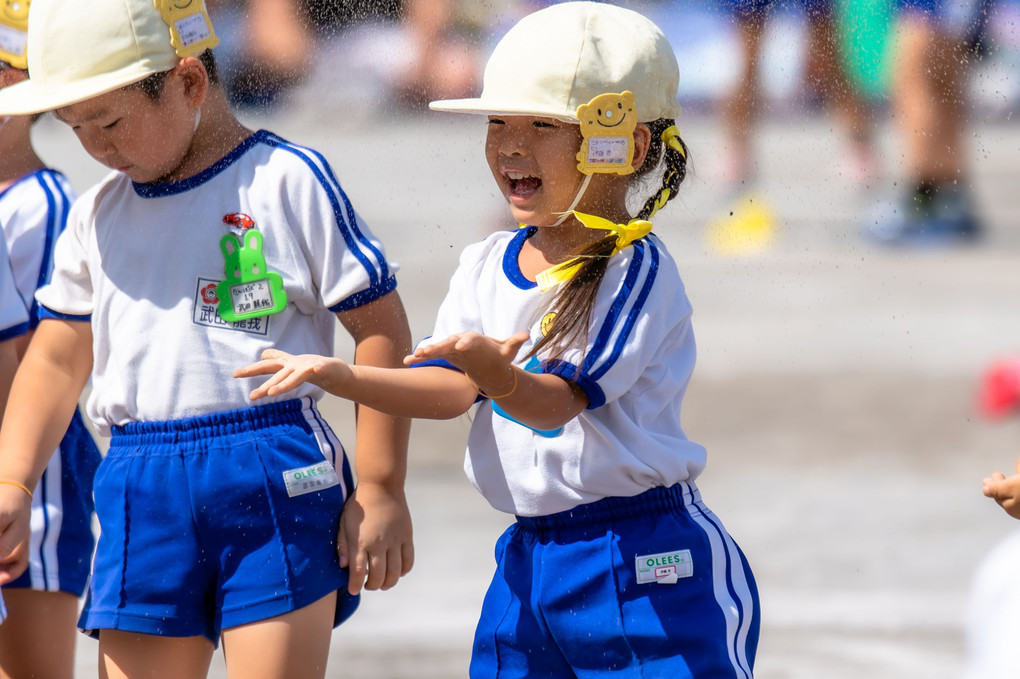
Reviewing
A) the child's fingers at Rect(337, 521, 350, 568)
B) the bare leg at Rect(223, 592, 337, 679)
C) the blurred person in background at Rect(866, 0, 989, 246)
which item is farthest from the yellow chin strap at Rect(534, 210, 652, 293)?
the blurred person in background at Rect(866, 0, 989, 246)

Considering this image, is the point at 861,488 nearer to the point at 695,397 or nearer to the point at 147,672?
the point at 695,397

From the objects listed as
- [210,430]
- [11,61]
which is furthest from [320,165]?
[11,61]

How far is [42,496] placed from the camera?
301 centimetres

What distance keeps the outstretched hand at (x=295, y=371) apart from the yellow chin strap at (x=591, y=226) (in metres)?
0.36

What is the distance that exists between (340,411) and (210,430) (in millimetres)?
3958

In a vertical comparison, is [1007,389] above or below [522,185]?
below

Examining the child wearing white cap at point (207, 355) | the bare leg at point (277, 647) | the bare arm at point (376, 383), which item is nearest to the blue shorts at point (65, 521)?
the child wearing white cap at point (207, 355)

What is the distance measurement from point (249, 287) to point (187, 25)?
18.2 inches

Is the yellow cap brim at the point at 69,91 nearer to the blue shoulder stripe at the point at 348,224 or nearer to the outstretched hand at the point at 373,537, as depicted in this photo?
the blue shoulder stripe at the point at 348,224

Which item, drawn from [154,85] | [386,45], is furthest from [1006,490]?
[386,45]

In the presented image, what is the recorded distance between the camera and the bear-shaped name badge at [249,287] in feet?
8.36

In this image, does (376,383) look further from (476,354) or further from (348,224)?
(348,224)

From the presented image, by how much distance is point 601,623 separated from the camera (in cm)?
238

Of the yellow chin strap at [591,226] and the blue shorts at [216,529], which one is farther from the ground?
the yellow chin strap at [591,226]
